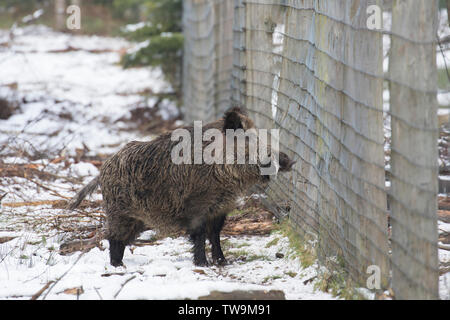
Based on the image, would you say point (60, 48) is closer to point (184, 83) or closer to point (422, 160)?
point (184, 83)

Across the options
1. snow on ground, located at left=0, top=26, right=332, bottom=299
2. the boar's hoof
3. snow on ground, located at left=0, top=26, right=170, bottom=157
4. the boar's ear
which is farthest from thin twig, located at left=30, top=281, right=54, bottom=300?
snow on ground, located at left=0, top=26, right=170, bottom=157

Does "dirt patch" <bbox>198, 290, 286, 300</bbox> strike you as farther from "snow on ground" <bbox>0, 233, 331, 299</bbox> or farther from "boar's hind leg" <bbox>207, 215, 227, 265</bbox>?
"boar's hind leg" <bbox>207, 215, 227, 265</bbox>

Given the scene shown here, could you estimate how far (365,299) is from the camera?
3.36 m

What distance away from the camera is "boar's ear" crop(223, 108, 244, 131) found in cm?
473

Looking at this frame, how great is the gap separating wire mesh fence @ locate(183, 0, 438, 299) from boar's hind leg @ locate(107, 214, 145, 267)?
145cm

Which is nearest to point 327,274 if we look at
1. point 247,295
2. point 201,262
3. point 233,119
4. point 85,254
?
point 247,295

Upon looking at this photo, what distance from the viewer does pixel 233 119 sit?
475 cm

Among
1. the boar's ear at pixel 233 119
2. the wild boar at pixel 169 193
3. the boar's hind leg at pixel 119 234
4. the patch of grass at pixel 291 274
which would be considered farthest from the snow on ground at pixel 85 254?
the boar's ear at pixel 233 119

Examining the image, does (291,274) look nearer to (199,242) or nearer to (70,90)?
(199,242)

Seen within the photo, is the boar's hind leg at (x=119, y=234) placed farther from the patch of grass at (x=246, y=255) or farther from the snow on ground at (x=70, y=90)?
the snow on ground at (x=70, y=90)

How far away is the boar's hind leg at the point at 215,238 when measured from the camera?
505 cm

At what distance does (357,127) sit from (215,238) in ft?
6.46

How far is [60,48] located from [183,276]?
66.0 feet
